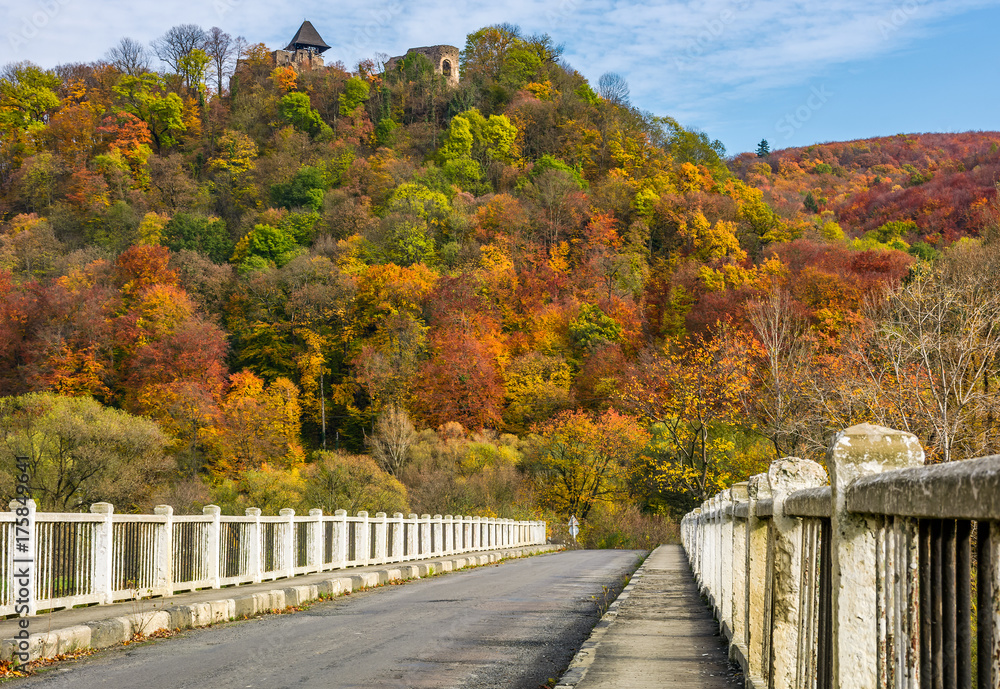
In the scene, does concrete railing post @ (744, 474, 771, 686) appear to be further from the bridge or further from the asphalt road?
the asphalt road

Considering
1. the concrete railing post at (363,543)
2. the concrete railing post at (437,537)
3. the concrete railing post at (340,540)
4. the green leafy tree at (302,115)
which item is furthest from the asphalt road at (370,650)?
the green leafy tree at (302,115)

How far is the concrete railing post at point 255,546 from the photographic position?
52.9 ft

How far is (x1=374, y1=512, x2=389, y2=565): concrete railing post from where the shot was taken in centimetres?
2298

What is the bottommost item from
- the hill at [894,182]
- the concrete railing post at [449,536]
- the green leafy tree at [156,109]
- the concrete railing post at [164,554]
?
the concrete railing post at [449,536]

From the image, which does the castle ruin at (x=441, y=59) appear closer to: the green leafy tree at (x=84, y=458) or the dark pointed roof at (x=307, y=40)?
the dark pointed roof at (x=307, y=40)

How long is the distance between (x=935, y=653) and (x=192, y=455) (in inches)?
2345

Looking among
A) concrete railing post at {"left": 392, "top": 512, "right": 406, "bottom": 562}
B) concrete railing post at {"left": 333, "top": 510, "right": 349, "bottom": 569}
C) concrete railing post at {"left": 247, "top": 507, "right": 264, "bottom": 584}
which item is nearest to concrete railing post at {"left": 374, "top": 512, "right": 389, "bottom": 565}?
concrete railing post at {"left": 392, "top": 512, "right": 406, "bottom": 562}

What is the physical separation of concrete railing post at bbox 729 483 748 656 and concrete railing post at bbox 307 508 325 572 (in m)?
12.9

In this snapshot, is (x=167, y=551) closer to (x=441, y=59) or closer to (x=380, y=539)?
(x=380, y=539)

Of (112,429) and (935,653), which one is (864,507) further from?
(112,429)

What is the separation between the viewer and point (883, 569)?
8.50 feet

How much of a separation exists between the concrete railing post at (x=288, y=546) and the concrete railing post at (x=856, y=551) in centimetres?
1570

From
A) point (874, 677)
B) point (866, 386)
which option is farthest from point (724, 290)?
point (874, 677)

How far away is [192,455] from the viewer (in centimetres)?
5791
